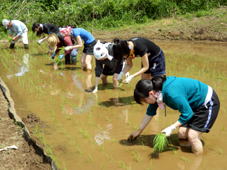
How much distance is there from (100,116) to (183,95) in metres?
2.04

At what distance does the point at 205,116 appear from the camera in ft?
12.7

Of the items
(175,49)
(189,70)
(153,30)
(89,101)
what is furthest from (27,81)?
(153,30)

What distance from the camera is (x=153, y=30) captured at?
12883mm

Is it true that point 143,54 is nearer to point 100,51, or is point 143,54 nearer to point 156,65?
point 156,65

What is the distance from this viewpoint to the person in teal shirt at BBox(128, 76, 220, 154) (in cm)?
354

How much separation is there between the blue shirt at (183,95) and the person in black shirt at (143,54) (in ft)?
4.95

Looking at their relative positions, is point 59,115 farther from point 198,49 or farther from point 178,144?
point 198,49

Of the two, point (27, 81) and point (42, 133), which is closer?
point (42, 133)

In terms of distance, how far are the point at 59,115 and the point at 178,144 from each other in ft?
6.86

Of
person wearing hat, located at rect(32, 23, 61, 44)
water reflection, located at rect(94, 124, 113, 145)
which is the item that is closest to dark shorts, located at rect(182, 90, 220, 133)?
water reflection, located at rect(94, 124, 113, 145)

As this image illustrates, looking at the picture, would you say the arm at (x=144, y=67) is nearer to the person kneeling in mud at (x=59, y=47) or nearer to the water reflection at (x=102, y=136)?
the water reflection at (x=102, y=136)

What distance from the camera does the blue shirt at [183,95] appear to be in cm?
355

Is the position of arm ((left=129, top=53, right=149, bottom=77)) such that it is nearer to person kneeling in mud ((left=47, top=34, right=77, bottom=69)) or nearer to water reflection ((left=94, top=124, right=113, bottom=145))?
water reflection ((left=94, top=124, right=113, bottom=145))

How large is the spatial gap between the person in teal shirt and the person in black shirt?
151 cm
